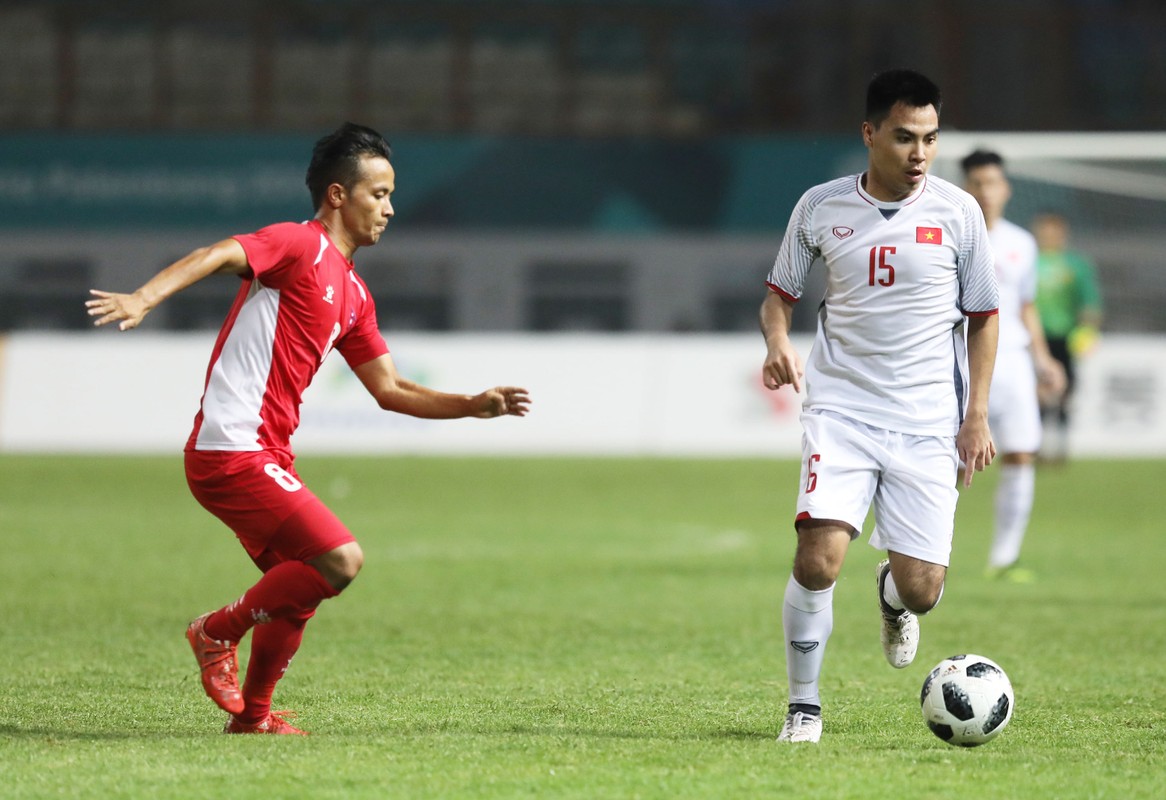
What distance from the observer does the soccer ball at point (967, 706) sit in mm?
5195

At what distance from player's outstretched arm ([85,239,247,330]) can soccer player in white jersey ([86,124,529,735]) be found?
0.58 ft

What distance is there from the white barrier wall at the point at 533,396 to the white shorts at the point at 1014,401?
416 inches

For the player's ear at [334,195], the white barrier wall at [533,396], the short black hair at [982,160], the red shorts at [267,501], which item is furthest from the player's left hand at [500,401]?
the white barrier wall at [533,396]

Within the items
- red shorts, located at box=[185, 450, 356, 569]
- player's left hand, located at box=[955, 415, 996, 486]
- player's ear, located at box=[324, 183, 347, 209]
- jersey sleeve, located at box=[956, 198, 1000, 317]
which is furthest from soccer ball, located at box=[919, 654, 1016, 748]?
player's ear, located at box=[324, 183, 347, 209]

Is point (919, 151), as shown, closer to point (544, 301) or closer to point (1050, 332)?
point (1050, 332)

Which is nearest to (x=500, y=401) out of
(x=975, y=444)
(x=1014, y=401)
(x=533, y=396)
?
(x=975, y=444)

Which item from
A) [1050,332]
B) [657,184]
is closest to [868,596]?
[1050,332]

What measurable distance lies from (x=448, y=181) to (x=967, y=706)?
25854 millimetres

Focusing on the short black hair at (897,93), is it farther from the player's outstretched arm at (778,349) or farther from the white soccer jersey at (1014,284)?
the white soccer jersey at (1014,284)

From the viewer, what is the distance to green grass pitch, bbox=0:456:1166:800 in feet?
15.5

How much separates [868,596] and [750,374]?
11.5 meters

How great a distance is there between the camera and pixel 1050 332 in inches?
696

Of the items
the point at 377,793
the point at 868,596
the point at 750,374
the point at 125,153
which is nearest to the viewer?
the point at 377,793

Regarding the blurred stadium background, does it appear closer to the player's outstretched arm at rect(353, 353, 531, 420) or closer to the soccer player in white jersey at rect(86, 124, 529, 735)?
the player's outstretched arm at rect(353, 353, 531, 420)
